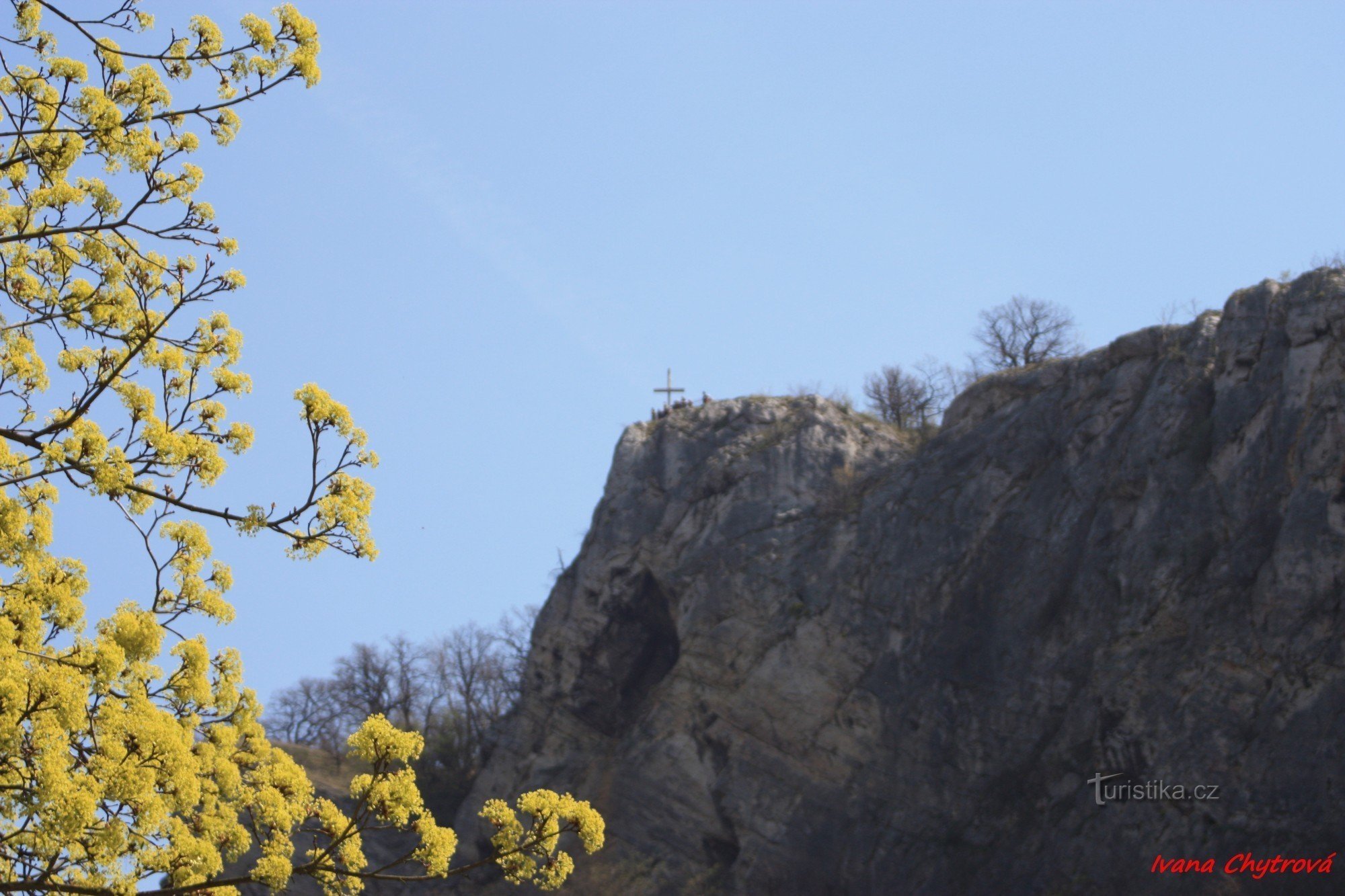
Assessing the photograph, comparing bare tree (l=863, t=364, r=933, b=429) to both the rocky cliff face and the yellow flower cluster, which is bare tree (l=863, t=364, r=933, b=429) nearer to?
the rocky cliff face

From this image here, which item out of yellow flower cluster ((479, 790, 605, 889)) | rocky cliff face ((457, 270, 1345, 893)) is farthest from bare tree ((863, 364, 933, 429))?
yellow flower cluster ((479, 790, 605, 889))

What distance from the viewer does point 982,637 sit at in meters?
33.9

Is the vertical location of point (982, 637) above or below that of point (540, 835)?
above

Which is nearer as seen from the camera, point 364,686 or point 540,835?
point 540,835

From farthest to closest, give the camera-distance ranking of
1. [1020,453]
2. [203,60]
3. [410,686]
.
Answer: [410,686] → [1020,453] → [203,60]

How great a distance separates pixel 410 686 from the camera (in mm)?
61062

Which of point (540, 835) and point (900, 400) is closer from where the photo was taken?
point (540, 835)

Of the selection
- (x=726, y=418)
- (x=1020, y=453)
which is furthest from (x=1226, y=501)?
(x=726, y=418)

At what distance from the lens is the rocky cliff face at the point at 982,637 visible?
1088 inches

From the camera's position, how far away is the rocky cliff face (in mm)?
27641

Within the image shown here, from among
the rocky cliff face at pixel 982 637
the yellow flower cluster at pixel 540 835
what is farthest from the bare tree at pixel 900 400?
the yellow flower cluster at pixel 540 835

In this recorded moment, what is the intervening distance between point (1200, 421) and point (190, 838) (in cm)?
2925

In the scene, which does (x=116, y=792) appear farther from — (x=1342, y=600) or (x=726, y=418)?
(x=726, y=418)

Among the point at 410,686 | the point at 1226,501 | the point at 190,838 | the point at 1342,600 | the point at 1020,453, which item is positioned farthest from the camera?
the point at 410,686
